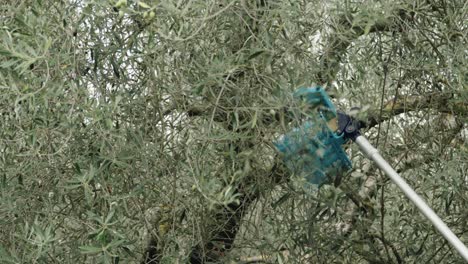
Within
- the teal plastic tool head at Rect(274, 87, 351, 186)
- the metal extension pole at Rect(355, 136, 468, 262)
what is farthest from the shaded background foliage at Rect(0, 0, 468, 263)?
the metal extension pole at Rect(355, 136, 468, 262)

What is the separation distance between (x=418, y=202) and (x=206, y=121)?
73 cm

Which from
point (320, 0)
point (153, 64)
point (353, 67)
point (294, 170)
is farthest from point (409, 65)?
point (153, 64)

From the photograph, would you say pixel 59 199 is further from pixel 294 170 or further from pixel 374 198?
pixel 374 198

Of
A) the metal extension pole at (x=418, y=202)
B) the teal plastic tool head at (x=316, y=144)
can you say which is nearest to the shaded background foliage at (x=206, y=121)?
the teal plastic tool head at (x=316, y=144)

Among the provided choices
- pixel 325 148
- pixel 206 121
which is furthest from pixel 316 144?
pixel 206 121

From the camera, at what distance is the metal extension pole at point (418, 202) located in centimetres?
305

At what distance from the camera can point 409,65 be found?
3.86m

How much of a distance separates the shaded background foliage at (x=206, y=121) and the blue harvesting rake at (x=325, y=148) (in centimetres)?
7

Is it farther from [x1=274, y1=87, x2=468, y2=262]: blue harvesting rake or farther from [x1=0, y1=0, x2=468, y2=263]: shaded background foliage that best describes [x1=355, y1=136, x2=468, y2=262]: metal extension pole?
[x1=0, y1=0, x2=468, y2=263]: shaded background foliage

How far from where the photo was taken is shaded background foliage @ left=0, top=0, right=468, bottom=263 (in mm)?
3104

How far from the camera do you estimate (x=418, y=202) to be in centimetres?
313

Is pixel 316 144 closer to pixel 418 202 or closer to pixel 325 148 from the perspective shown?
pixel 325 148

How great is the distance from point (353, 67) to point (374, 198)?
70cm

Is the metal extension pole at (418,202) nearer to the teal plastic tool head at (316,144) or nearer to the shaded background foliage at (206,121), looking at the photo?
the teal plastic tool head at (316,144)
